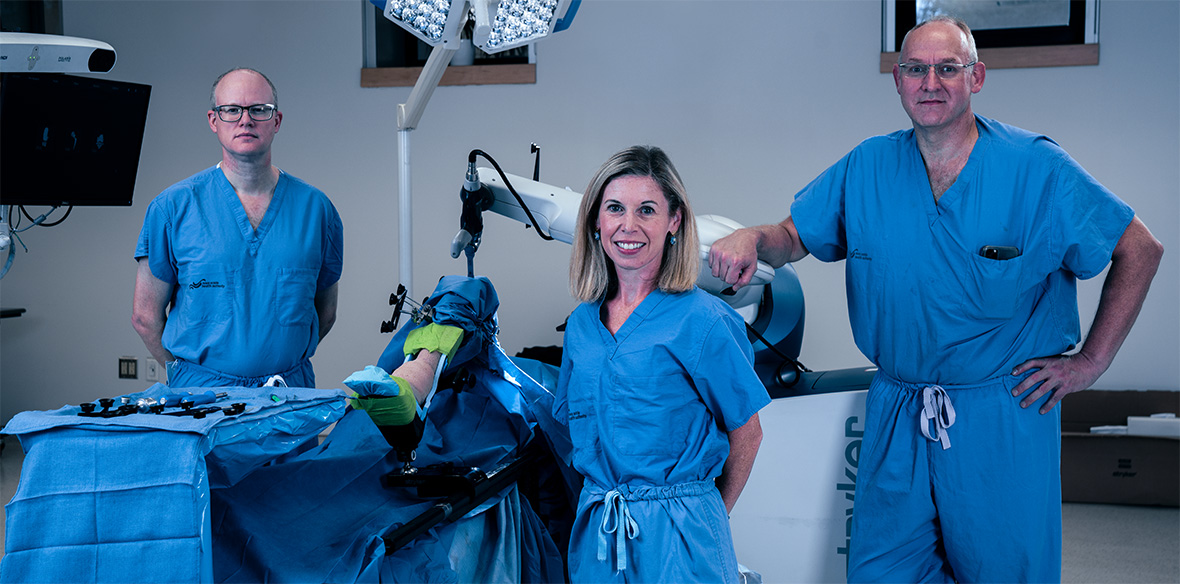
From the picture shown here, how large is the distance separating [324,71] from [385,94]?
0.32 m

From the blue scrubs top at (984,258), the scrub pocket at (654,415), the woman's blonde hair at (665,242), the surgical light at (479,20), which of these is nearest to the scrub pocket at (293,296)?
the surgical light at (479,20)

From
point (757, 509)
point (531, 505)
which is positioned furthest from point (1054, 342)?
point (531, 505)

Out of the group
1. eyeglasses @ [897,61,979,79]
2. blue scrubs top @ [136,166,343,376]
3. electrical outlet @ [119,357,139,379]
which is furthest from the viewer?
electrical outlet @ [119,357,139,379]

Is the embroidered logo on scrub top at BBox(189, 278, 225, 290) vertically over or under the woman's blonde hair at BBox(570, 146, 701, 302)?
under

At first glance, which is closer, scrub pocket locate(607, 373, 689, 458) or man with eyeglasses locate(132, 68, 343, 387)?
scrub pocket locate(607, 373, 689, 458)

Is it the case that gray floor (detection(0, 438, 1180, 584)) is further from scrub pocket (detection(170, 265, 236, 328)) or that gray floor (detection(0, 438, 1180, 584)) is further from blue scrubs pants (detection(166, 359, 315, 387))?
scrub pocket (detection(170, 265, 236, 328))

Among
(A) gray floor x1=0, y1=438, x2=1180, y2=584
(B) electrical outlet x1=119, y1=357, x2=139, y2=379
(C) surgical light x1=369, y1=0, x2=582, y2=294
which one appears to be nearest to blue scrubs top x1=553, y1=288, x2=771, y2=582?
(C) surgical light x1=369, y1=0, x2=582, y2=294

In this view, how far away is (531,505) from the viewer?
6.32 ft

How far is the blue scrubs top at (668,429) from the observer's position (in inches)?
57.2

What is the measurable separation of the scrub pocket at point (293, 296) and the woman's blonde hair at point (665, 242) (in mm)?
847

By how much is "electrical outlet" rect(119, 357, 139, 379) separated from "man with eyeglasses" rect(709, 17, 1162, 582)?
381cm

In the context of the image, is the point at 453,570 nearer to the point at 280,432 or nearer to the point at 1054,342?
the point at 280,432

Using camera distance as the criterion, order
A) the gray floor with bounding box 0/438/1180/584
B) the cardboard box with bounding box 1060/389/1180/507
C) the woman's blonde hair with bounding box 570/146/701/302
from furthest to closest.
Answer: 1. the cardboard box with bounding box 1060/389/1180/507
2. the gray floor with bounding box 0/438/1180/584
3. the woman's blonde hair with bounding box 570/146/701/302

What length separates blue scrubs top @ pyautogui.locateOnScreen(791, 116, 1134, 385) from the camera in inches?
65.6
